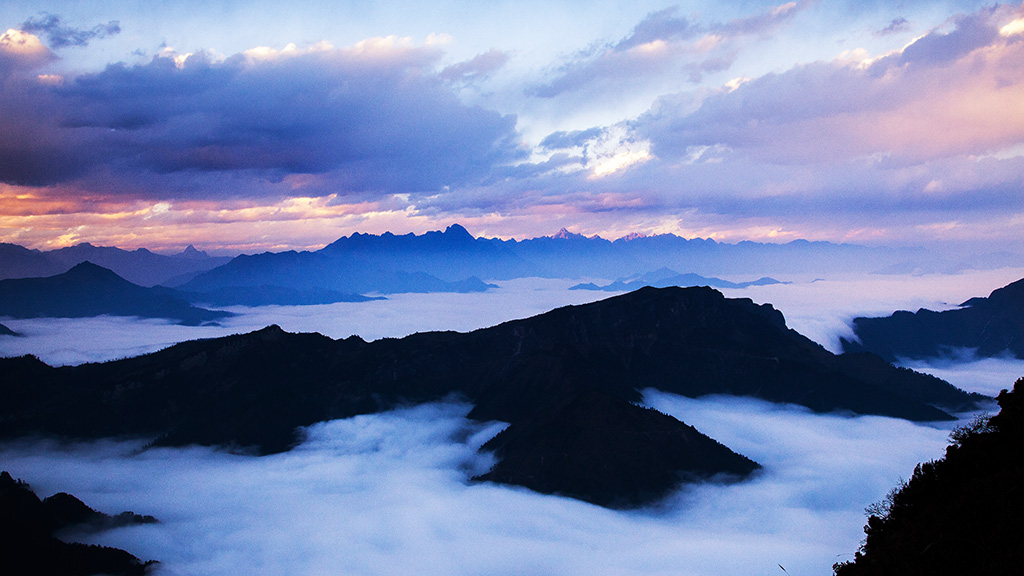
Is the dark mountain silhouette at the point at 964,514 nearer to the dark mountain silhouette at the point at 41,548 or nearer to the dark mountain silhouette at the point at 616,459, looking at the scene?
the dark mountain silhouette at the point at 616,459

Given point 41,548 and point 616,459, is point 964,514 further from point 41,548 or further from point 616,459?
point 41,548

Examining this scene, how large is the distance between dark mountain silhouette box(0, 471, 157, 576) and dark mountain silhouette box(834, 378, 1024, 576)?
136m

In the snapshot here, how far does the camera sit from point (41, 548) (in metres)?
125

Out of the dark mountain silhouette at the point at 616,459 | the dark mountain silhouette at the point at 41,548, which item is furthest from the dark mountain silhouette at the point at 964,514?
the dark mountain silhouette at the point at 41,548

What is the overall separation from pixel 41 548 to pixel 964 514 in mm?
158712

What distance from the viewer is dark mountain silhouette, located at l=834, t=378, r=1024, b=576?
49469 millimetres

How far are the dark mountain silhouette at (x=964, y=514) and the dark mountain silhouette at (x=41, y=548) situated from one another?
447 feet

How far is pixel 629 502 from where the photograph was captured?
175 metres

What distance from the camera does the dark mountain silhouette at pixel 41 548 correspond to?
122 metres

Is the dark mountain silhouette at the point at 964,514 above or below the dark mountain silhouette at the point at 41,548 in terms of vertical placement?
above

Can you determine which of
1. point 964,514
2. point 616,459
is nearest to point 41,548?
point 616,459

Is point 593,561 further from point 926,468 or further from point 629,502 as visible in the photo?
point 926,468

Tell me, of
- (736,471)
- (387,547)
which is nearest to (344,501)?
(387,547)

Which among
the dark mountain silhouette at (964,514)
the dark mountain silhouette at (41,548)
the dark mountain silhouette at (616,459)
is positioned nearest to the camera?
the dark mountain silhouette at (964,514)
